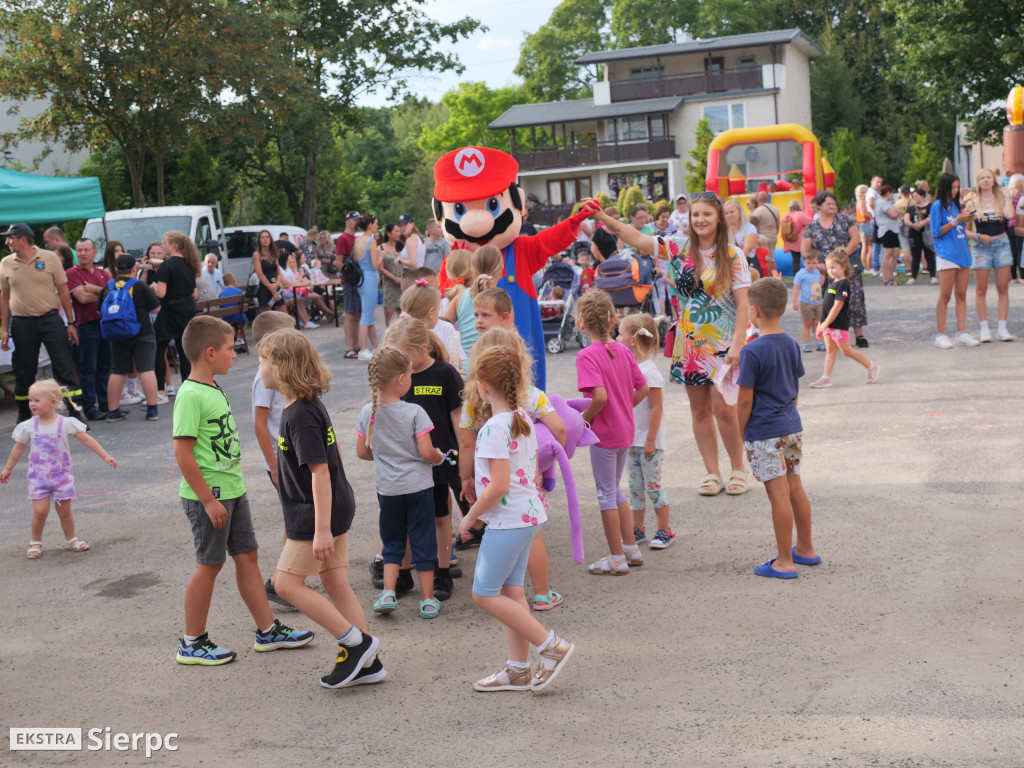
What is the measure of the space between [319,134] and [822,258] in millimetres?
26402

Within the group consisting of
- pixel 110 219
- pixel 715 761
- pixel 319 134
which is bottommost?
pixel 715 761

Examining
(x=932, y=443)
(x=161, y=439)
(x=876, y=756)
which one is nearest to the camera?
(x=876, y=756)

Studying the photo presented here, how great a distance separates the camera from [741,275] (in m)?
6.61

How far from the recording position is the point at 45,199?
12.4 meters

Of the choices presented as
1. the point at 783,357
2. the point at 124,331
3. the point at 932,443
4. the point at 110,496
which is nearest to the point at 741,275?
the point at 783,357

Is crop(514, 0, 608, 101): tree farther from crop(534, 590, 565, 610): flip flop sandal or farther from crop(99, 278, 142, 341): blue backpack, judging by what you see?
crop(534, 590, 565, 610): flip flop sandal

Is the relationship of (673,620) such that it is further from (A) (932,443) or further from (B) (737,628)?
(A) (932,443)

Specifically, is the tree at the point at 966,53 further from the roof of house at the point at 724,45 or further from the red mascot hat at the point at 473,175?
the roof of house at the point at 724,45

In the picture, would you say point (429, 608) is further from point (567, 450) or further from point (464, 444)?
point (567, 450)

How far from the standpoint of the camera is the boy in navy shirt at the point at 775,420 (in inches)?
213

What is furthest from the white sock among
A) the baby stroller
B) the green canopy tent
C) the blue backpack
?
the baby stroller

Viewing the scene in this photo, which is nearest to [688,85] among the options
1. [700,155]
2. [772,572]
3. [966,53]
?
[700,155]

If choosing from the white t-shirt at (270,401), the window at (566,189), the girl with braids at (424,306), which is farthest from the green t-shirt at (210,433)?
the window at (566,189)

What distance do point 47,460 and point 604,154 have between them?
167 ft
